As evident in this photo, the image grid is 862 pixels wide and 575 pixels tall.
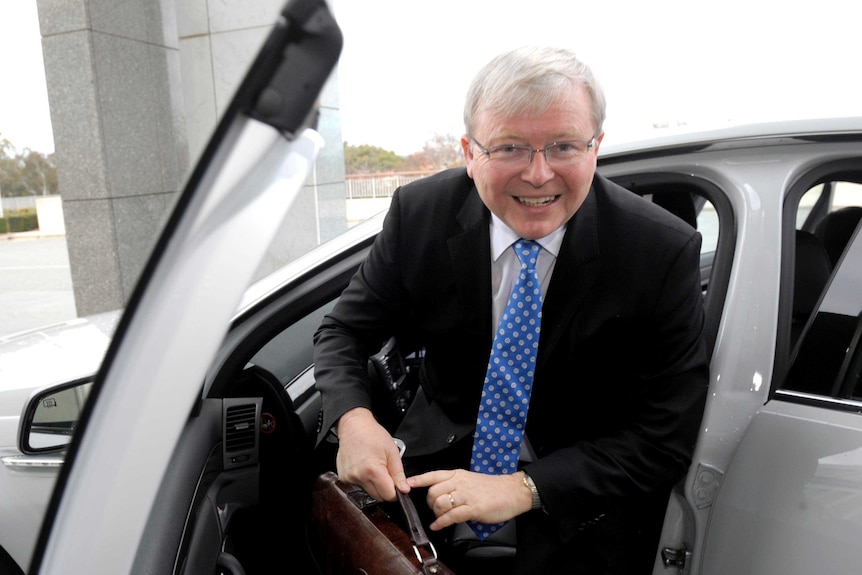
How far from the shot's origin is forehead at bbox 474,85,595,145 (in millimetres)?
1355

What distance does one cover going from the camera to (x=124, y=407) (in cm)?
62

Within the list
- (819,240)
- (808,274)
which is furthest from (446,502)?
(819,240)

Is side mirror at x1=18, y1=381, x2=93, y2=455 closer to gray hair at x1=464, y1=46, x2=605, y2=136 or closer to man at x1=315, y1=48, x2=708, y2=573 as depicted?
man at x1=315, y1=48, x2=708, y2=573

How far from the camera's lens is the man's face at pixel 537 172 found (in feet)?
4.49

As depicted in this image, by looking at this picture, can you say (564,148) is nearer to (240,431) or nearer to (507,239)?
(507,239)

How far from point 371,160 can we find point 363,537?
28.6 ft

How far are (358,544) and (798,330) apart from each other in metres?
1.29

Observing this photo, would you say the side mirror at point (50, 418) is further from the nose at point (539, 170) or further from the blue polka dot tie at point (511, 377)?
the nose at point (539, 170)

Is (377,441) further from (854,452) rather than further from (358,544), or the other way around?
(854,452)

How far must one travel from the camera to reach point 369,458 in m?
1.44

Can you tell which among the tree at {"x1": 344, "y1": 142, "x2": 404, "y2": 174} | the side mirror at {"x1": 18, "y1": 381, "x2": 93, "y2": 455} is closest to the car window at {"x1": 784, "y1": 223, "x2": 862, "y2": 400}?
the side mirror at {"x1": 18, "y1": 381, "x2": 93, "y2": 455}

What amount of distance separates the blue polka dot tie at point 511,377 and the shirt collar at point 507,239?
28mm

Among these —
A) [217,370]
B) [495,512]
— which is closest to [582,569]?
[495,512]

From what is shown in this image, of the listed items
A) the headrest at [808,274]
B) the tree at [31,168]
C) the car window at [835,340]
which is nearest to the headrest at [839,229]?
the headrest at [808,274]
